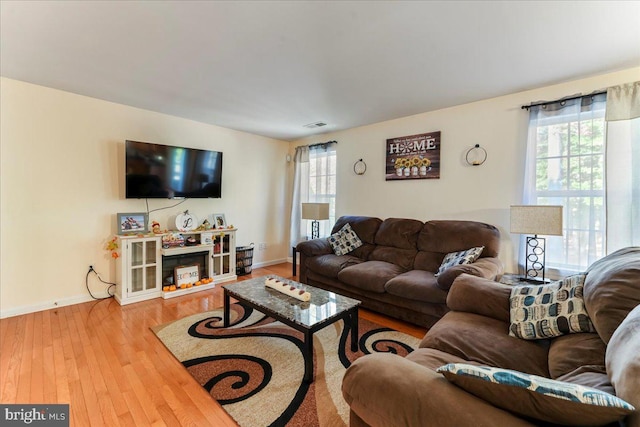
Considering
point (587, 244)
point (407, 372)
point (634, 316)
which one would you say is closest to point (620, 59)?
point (587, 244)

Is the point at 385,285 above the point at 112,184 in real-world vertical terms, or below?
below

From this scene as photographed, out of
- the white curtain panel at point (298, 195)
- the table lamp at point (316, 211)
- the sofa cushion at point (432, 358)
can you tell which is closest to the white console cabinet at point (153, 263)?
the table lamp at point (316, 211)

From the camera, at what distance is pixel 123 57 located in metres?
2.23

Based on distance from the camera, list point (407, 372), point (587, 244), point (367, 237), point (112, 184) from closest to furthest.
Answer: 1. point (407, 372)
2. point (587, 244)
3. point (112, 184)
4. point (367, 237)

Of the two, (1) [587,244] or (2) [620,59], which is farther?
(1) [587,244]

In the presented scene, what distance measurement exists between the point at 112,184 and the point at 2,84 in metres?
1.24

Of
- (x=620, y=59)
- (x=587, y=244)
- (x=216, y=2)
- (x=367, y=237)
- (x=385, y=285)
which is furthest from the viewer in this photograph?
(x=367, y=237)

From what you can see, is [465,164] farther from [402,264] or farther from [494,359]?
[494,359]

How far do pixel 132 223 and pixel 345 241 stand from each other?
269cm

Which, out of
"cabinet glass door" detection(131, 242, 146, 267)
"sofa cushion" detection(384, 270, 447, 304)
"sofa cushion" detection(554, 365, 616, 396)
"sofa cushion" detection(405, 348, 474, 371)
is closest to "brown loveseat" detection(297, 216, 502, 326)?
"sofa cushion" detection(384, 270, 447, 304)

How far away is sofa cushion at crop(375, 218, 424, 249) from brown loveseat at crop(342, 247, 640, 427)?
142cm

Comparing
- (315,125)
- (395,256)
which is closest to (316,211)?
(315,125)

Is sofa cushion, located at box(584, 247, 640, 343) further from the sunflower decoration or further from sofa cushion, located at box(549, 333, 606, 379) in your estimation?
the sunflower decoration

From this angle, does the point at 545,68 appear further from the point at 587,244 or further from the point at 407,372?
the point at 407,372
